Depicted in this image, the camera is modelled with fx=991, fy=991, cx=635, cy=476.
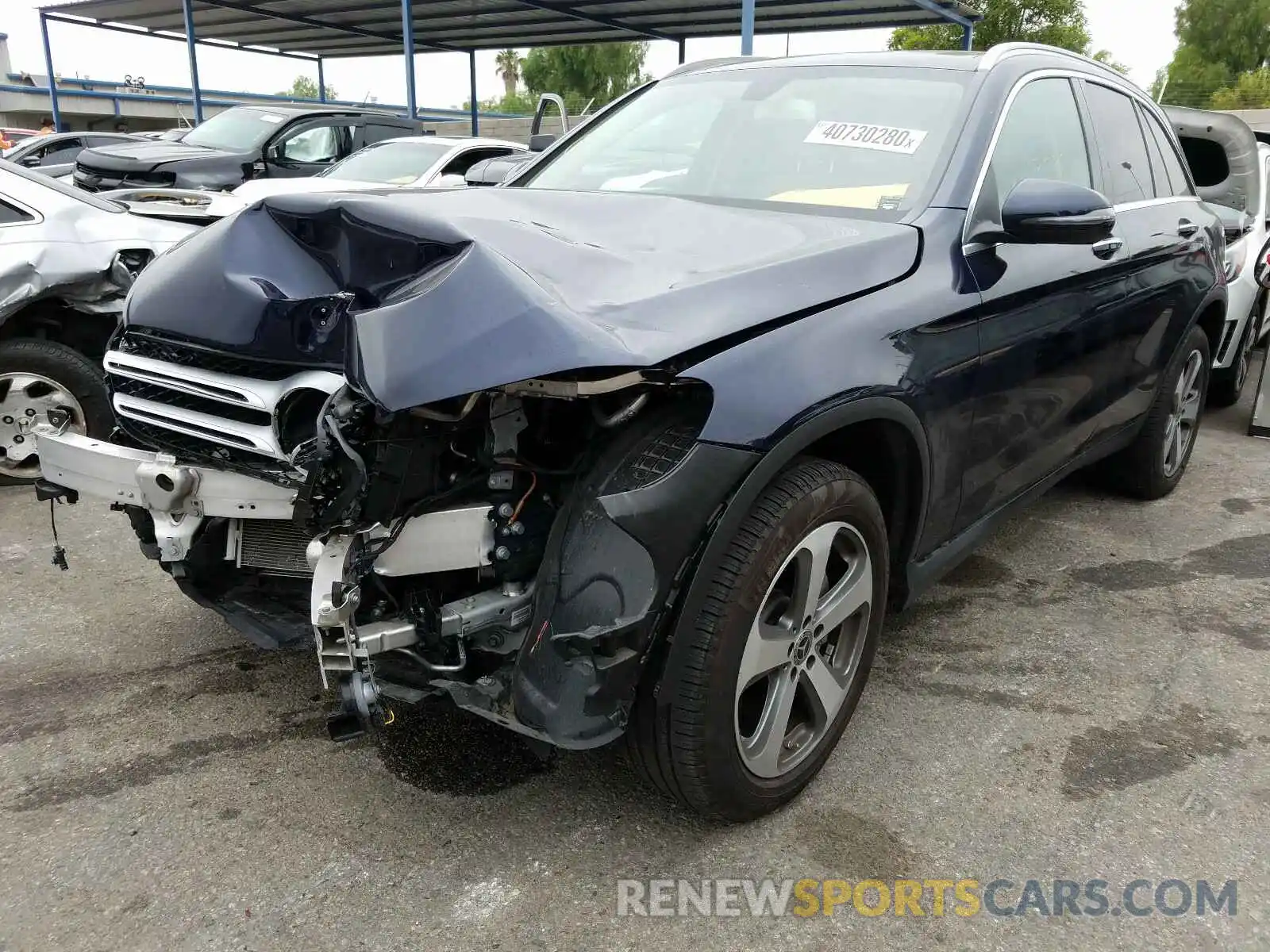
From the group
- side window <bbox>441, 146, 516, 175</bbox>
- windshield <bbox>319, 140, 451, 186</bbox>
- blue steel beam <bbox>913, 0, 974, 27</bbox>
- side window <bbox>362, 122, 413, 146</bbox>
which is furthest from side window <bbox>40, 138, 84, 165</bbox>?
blue steel beam <bbox>913, 0, 974, 27</bbox>

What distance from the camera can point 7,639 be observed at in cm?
334

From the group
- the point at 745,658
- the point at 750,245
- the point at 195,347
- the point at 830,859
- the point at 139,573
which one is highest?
the point at 750,245

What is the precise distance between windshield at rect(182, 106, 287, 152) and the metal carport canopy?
620cm

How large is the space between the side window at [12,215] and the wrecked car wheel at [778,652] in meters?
4.28

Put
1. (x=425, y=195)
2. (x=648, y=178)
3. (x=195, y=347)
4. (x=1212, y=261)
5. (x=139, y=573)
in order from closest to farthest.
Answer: (x=195, y=347), (x=425, y=195), (x=648, y=178), (x=139, y=573), (x=1212, y=261)

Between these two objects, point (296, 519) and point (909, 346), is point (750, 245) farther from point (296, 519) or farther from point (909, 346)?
point (296, 519)

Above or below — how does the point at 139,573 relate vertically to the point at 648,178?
below

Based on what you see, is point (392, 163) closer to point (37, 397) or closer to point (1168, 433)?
point (37, 397)

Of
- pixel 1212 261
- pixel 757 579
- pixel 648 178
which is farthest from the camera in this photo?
pixel 1212 261

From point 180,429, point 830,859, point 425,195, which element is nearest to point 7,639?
point 180,429

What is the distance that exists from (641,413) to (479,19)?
19.6 m

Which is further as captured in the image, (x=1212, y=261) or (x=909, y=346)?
(x=1212, y=261)

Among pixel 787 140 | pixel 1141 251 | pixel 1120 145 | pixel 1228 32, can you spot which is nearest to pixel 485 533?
pixel 787 140

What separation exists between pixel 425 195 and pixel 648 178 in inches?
33.6
